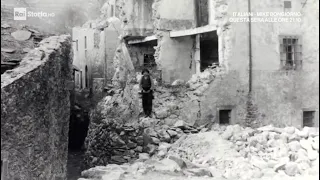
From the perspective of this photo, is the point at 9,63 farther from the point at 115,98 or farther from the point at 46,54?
the point at 115,98

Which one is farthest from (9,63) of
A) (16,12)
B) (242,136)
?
(242,136)

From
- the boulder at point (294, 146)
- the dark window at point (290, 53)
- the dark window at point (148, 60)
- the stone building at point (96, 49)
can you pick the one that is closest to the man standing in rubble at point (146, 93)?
the dark window at point (148, 60)

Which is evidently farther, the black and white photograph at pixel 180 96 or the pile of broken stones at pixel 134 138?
the pile of broken stones at pixel 134 138

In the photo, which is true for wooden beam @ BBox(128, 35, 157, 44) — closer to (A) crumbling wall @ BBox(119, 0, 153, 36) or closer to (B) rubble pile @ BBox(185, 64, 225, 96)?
(A) crumbling wall @ BBox(119, 0, 153, 36)

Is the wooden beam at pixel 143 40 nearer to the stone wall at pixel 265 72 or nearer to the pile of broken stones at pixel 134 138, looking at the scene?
the pile of broken stones at pixel 134 138

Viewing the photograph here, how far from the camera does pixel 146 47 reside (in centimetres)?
1603

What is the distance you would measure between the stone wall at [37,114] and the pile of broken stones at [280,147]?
4.07 meters

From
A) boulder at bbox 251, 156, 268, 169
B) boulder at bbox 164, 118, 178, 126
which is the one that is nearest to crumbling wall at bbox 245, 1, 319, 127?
boulder at bbox 251, 156, 268, 169

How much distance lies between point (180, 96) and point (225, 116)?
63.8 inches


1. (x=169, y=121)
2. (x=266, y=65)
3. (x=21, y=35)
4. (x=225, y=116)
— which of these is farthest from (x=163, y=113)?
(x=21, y=35)

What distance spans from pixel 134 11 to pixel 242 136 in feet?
29.5

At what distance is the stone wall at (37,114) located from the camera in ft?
15.9

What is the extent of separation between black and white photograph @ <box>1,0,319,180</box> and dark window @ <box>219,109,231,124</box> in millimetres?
30

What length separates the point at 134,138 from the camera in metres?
11.3
